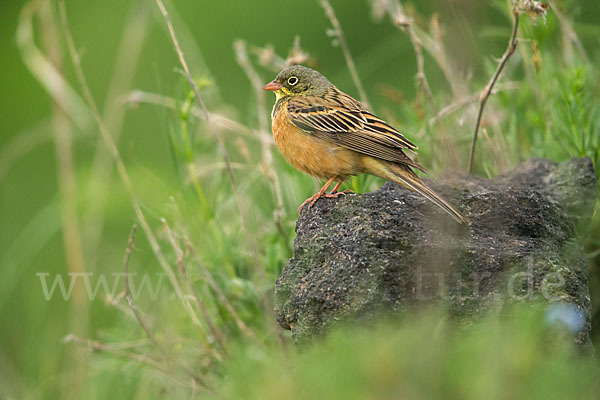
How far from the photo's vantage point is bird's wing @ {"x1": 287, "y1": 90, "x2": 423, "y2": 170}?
361 centimetres

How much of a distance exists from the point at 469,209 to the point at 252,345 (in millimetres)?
1111

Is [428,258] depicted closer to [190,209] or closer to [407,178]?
[407,178]

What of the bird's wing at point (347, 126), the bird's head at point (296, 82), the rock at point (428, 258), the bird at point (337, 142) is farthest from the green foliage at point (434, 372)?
the bird's head at point (296, 82)

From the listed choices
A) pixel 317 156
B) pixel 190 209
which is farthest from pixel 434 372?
pixel 190 209

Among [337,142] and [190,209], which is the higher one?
[337,142]

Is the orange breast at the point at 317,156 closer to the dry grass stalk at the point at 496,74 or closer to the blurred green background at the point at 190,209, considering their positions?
the blurred green background at the point at 190,209

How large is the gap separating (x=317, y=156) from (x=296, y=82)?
78 centimetres

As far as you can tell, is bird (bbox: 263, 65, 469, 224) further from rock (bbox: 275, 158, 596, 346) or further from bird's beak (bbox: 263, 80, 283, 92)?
rock (bbox: 275, 158, 596, 346)

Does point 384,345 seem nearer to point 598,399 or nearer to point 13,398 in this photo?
point 598,399

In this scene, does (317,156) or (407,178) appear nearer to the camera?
(407,178)

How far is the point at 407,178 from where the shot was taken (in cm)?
330

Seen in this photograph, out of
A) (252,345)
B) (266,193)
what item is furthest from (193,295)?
(266,193)

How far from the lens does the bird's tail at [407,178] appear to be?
283 centimetres

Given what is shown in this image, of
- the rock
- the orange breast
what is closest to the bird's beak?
the orange breast
